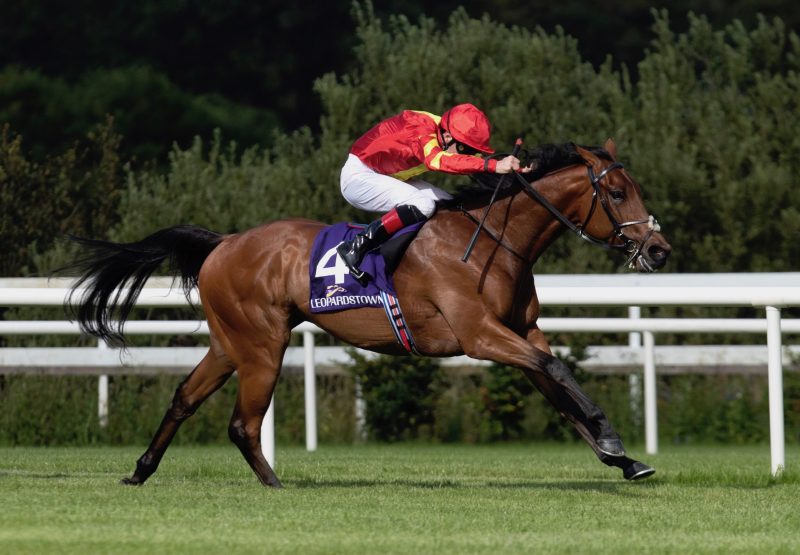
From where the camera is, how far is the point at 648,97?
602 inches

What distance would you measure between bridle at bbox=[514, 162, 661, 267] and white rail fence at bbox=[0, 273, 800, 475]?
0.69m

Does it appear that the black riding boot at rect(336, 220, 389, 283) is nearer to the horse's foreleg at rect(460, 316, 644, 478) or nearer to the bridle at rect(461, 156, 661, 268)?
the bridle at rect(461, 156, 661, 268)

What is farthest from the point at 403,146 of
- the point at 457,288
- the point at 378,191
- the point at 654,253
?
the point at 654,253

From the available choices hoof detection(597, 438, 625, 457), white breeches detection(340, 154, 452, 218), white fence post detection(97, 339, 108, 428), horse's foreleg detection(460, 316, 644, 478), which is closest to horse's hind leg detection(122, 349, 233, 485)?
white breeches detection(340, 154, 452, 218)

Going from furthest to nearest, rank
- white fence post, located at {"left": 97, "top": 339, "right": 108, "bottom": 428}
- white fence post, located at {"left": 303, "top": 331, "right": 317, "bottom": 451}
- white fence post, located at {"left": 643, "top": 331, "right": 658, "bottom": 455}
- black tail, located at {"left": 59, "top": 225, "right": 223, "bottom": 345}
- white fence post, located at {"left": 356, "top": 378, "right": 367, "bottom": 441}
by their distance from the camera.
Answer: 1. white fence post, located at {"left": 356, "top": 378, "right": 367, "bottom": 441}
2. white fence post, located at {"left": 97, "top": 339, "right": 108, "bottom": 428}
3. white fence post, located at {"left": 643, "top": 331, "right": 658, "bottom": 455}
4. white fence post, located at {"left": 303, "top": 331, "right": 317, "bottom": 451}
5. black tail, located at {"left": 59, "top": 225, "right": 223, "bottom": 345}

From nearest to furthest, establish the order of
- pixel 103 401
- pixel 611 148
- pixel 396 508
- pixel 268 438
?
pixel 396 508, pixel 611 148, pixel 268 438, pixel 103 401

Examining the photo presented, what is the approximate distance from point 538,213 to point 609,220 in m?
0.31

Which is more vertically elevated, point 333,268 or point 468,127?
point 468,127

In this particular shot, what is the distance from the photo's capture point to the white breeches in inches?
270

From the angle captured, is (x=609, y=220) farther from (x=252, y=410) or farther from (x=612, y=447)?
(x=252, y=410)

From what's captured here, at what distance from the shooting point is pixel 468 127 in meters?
6.77

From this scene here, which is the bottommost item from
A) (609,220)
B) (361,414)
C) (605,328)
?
(361,414)

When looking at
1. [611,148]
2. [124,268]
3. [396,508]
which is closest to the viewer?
[396,508]

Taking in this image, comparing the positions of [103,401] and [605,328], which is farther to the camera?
[103,401]
